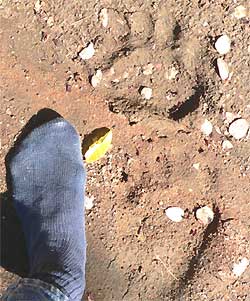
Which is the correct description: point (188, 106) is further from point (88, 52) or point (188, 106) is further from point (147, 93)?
point (88, 52)

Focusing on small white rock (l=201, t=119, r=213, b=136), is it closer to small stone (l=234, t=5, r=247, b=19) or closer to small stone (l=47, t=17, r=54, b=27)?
small stone (l=234, t=5, r=247, b=19)

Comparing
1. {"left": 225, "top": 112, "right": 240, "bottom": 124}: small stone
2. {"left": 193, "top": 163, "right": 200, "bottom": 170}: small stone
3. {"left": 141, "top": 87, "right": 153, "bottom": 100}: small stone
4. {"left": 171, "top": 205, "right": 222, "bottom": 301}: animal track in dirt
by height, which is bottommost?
{"left": 171, "top": 205, "right": 222, "bottom": 301}: animal track in dirt

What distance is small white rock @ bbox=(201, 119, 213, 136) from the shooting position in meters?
2.44

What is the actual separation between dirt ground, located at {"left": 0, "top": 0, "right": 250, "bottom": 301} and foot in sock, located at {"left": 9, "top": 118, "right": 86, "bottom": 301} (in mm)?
34

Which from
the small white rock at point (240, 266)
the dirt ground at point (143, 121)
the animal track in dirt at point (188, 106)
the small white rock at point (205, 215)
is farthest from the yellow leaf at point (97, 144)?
the small white rock at point (240, 266)

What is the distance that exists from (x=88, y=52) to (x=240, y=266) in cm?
60

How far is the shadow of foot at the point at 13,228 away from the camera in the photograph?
2.42 metres

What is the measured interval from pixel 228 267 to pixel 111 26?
0.61 metres

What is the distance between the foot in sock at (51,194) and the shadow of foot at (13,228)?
2 cm

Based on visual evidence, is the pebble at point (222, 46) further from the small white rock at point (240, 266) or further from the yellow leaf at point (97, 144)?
the small white rock at point (240, 266)

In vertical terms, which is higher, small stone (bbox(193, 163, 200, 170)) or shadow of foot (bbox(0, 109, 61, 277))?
shadow of foot (bbox(0, 109, 61, 277))

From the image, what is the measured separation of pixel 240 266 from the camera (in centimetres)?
243

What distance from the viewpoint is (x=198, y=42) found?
8.02 feet

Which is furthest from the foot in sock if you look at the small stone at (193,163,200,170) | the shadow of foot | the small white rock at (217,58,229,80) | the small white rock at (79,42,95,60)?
the small white rock at (217,58,229,80)
